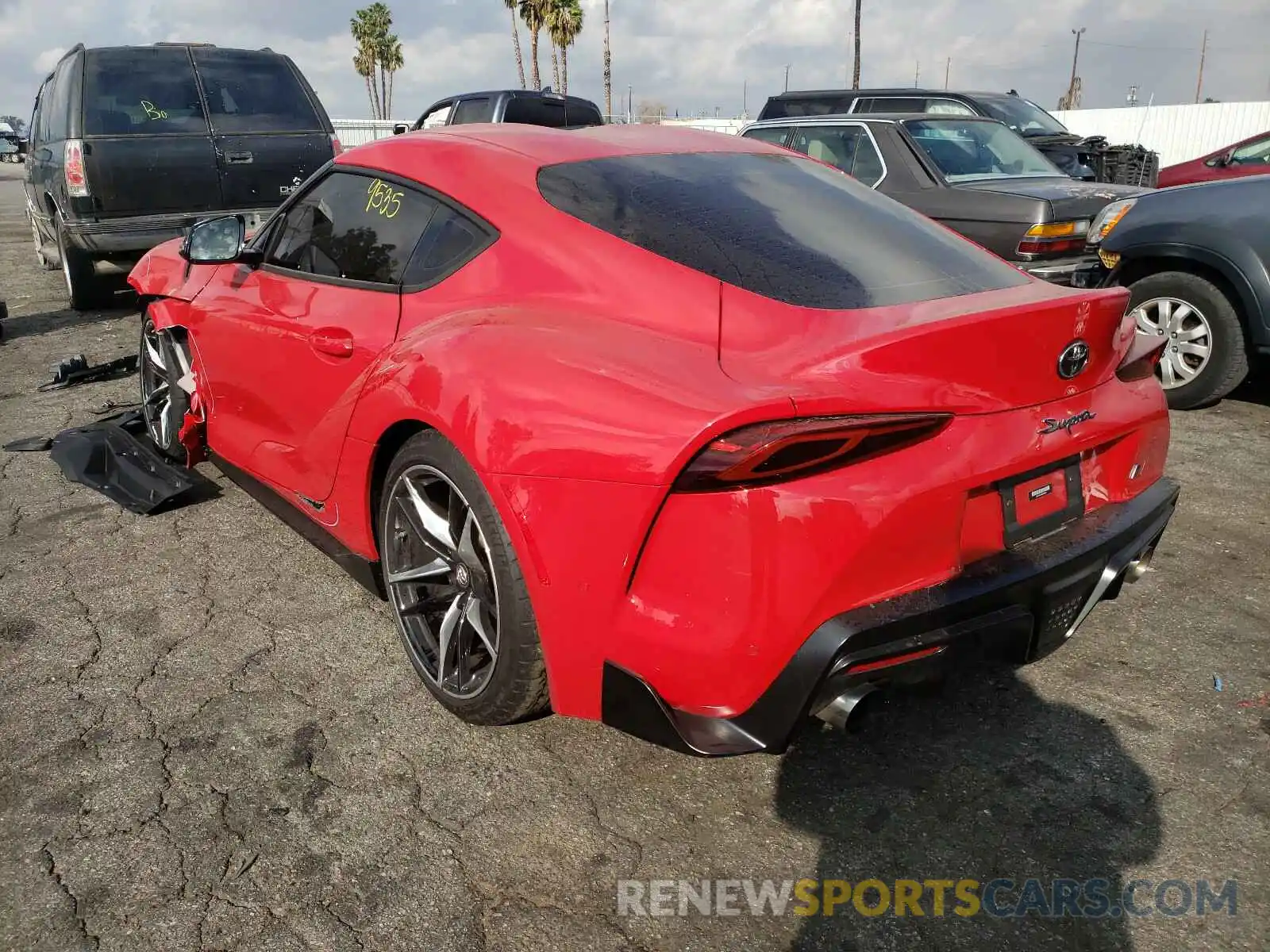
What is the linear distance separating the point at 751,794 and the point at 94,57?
859 centimetres

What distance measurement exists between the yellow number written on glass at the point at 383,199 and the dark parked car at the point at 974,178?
4762mm

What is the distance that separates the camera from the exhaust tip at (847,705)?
204 centimetres

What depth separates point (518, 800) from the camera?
2.43 metres

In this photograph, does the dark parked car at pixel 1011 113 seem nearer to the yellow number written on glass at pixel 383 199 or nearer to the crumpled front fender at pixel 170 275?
the crumpled front fender at pixel 170 275

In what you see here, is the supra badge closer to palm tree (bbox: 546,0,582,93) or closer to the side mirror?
the side mirror

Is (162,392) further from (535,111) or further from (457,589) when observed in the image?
(535,111)

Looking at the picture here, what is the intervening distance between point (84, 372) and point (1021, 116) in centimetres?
1005

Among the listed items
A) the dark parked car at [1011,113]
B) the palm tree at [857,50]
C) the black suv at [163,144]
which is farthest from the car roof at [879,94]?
the palm tree at [857,50]

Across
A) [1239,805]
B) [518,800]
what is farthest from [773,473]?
[1239,805]

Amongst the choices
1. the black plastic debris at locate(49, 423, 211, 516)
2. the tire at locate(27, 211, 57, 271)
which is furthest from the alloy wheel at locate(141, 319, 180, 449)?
the tire at locate(27, 211, 57, 271)

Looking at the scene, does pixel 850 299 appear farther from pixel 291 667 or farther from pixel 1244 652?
pixel 291 667

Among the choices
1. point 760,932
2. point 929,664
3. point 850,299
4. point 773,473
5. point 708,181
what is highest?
point 708,181

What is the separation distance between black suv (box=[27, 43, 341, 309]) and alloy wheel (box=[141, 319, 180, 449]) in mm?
3767

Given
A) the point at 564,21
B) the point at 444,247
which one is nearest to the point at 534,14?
the point at 564,21
